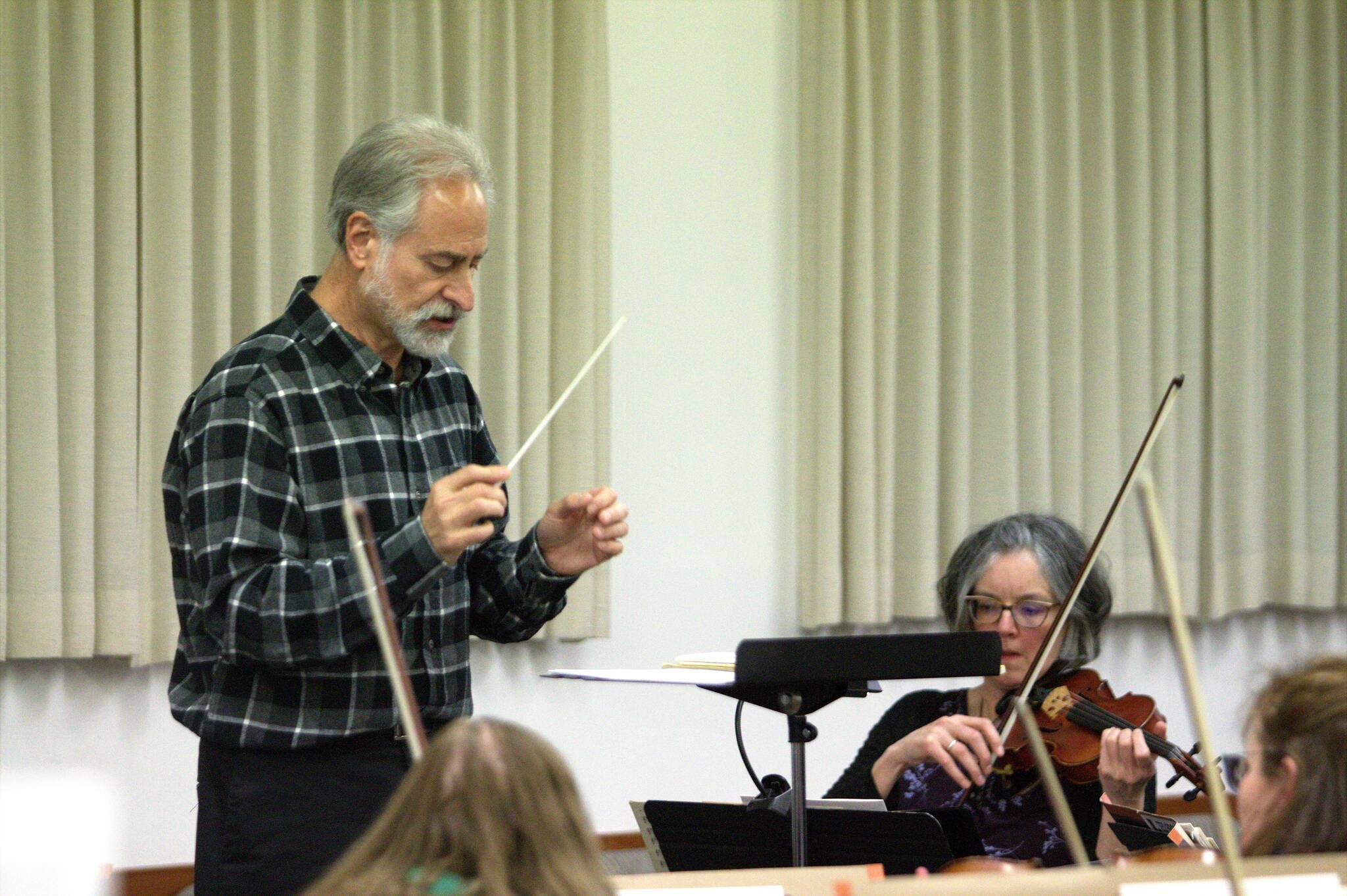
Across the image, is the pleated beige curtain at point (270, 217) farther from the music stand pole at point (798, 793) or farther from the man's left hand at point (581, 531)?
the music stand pole at point (798, 793)

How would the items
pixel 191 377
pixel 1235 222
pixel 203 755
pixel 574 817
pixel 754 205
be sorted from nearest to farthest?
pixel 574 817 < pixel 203 755 < pixel 191 377 < pixel 754 205 < pixel 1235 222

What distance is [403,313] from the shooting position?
183 cm

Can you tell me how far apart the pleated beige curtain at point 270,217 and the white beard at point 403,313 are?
1472 millimetres

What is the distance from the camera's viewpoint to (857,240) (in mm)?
3676

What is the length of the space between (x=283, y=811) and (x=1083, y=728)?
1.15 m

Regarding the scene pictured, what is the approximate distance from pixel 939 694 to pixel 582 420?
143 centimetres

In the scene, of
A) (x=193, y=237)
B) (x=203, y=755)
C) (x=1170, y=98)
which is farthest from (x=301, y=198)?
(x=1170, y=98)

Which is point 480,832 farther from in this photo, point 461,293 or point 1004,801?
point 1004,801

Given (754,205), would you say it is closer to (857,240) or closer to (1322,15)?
(857,240)

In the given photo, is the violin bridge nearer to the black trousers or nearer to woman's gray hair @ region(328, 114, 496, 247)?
the black trousers

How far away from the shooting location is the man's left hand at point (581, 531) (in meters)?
1.82

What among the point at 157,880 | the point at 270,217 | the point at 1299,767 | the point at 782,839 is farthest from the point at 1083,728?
the point at 157,880

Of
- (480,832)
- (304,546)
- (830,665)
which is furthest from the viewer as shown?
(304,546)

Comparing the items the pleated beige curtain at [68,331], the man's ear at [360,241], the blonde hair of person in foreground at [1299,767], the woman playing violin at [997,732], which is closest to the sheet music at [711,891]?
the blonde hair of person in foreground at [1299,767]
